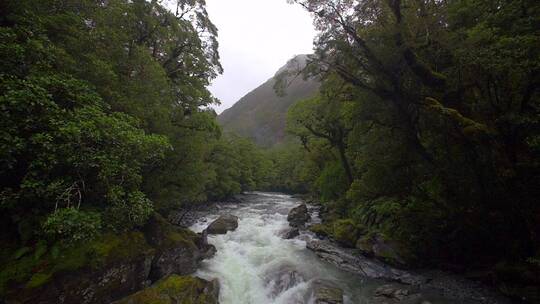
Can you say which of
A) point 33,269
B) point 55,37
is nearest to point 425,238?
point 33,269

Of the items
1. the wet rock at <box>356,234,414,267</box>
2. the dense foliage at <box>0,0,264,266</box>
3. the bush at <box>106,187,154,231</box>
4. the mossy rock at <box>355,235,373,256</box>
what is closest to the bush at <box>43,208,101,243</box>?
the dense foliage at <box>0,0,264,266</box>

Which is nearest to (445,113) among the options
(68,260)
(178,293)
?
(178,293)

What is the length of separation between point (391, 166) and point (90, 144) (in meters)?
12.3

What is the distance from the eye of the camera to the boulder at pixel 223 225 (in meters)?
18.3

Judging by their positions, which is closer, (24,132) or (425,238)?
(24,132)

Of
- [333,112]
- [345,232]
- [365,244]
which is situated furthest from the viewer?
[345,232]

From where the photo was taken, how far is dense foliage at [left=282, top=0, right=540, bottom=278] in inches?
311

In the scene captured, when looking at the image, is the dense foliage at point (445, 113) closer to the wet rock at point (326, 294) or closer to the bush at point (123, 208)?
the wet rock at point (326, 294)

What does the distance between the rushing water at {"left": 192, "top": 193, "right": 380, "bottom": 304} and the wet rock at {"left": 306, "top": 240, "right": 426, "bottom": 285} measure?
542mm

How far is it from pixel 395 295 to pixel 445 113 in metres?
7.26

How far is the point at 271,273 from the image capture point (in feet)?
39.4

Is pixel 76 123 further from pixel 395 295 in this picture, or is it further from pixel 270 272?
pixel 395 295

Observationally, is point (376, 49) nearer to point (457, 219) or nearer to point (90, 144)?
point (457, 219)

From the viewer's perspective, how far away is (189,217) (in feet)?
76.6
